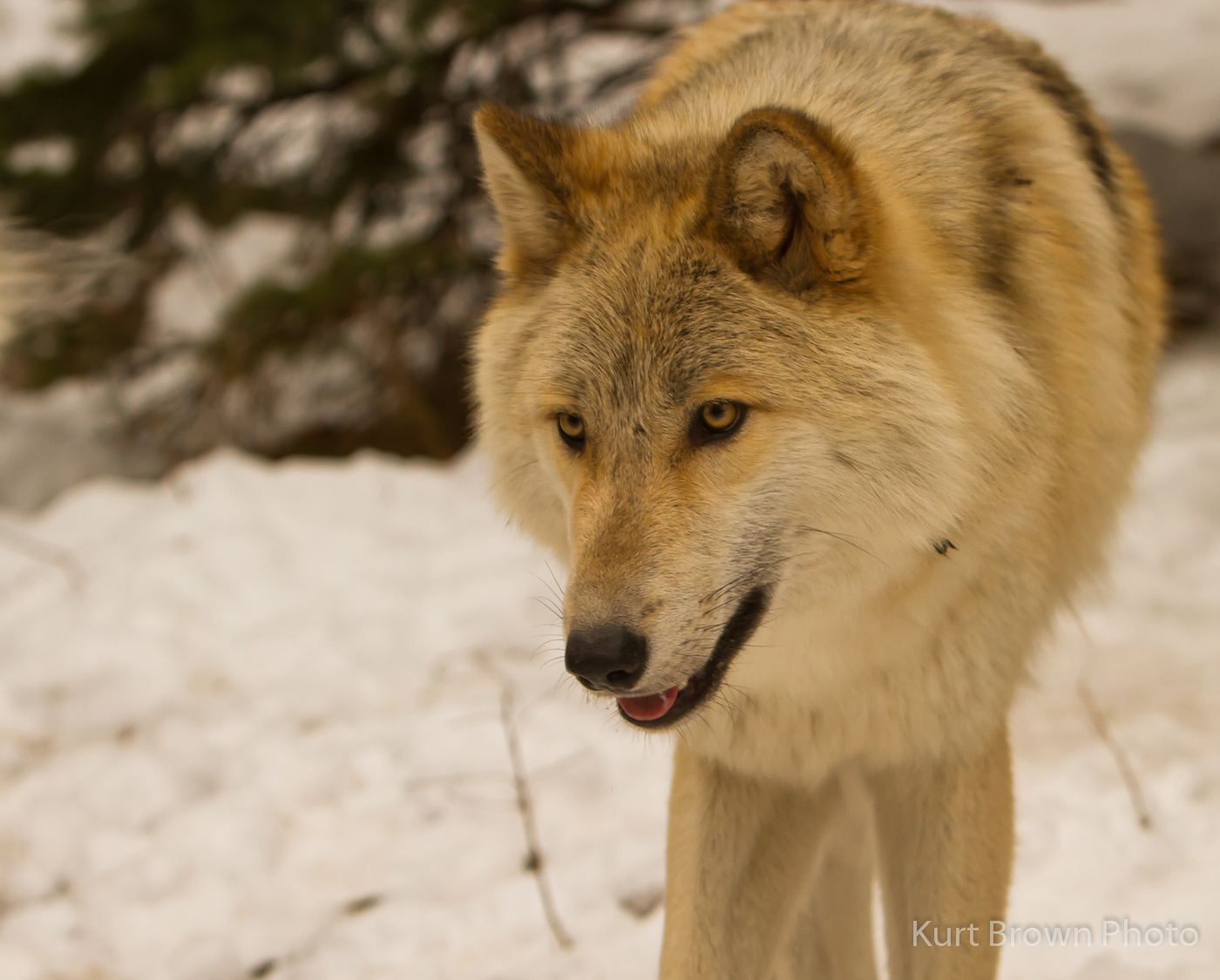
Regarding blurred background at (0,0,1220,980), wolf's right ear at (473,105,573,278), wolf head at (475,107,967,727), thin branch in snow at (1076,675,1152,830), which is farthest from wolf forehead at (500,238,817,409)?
thin branch in snow at (1076,675,1152,830)

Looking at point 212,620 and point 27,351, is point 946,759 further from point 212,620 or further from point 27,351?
point 27,351

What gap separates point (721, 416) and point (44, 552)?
13.8 feet

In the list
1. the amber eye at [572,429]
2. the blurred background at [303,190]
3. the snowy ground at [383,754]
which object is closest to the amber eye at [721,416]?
the amber eye at [572,429]

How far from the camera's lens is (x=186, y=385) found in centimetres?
641

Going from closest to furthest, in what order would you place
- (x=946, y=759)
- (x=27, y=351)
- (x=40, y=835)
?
1. (x=946, y=759)
2. (x=40, y=835)
3. (x=27, y=351)

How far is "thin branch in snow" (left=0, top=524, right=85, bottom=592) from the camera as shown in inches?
194

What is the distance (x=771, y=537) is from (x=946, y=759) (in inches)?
26.9

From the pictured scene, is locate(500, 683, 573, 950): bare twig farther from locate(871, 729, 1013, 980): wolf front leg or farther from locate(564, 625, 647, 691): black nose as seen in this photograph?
locate(564, 625, 647, 691): black nose

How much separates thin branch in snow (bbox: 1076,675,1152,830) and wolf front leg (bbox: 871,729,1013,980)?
103cm

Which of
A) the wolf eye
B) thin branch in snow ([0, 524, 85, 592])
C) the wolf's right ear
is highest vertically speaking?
the wolf's right ear

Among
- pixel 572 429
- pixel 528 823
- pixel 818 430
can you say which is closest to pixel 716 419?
pixel 818 430

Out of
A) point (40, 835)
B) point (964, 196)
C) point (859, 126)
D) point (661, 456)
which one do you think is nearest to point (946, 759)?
point (661, 456)

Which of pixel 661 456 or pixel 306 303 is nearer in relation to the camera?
pixel 661 456

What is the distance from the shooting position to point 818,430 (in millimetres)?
1894
